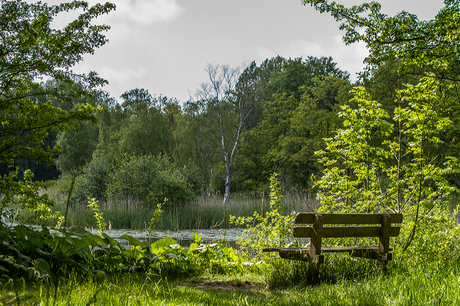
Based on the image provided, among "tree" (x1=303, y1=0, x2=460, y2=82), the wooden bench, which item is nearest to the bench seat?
the wooden bench

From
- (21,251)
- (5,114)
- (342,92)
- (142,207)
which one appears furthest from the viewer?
(342,92)

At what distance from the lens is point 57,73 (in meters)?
4.76

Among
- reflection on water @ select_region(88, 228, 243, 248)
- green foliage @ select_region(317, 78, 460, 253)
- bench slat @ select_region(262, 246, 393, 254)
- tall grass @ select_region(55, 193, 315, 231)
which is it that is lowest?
reflection on water @ select_region(88, 228, 243, 248)

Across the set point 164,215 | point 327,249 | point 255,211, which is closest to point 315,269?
point 327,249

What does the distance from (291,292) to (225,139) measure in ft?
67.9

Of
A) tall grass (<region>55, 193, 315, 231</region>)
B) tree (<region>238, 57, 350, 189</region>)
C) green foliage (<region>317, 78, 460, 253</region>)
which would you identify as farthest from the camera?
tree (<region>238, 57, 350, 189</region>)

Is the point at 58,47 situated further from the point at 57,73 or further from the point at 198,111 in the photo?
the point at 198,111

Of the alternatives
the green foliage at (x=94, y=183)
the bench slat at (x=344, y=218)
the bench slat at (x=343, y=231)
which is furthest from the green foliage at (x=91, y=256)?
the green foliage at (x=94, y=183)

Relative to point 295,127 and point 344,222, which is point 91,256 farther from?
point 295,127

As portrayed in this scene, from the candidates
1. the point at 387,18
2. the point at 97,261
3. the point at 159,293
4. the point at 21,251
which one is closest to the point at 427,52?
the point at 387,18

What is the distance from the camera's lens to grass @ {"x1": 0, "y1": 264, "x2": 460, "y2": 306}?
2.52 m

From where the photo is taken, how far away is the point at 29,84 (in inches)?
186

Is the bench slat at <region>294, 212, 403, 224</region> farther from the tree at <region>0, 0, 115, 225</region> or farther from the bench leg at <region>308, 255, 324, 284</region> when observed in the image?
the tree at <region>0, 0, 115, 225</region>

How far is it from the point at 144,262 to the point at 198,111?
20.9 metres
